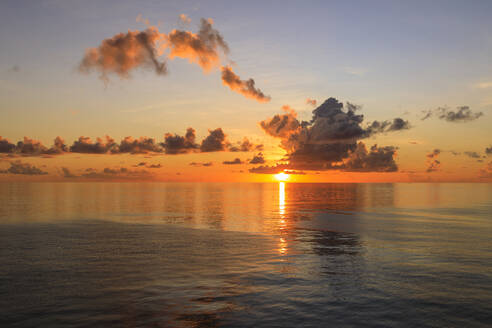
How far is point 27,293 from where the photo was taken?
21891 millimetres

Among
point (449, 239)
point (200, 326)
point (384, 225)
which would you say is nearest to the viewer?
point (200, 326)

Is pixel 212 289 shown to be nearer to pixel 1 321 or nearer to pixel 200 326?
pixel 200 326

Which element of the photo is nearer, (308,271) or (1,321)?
(1,321)

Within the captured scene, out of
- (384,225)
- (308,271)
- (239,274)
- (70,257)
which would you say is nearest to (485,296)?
(308,271)

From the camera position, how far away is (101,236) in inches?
1768

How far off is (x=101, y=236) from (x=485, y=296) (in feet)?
131

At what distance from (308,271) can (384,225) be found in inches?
1363

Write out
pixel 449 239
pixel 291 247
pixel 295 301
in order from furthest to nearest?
1. pixel 449 239
2. pixel 291 247
3. pixel 295 301

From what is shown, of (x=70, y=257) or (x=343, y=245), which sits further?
(x=343, y=245)

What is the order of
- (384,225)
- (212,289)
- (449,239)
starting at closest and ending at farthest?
1. (212,289)
2. (449,239)
3. (384,225)

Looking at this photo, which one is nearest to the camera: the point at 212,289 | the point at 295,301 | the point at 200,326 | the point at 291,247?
the point at 200,326

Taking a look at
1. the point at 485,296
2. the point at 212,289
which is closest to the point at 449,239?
the point at 485,296

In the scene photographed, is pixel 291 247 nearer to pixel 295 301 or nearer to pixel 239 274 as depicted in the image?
pixel 239 274

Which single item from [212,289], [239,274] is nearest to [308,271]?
[239,274]
